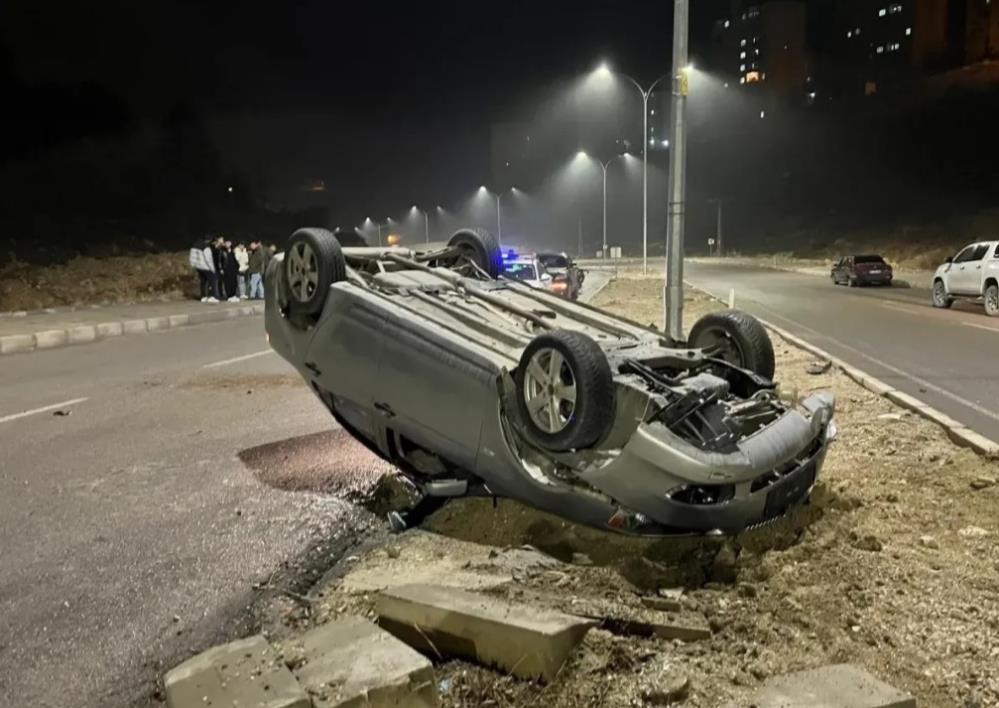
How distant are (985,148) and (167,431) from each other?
87.3 meters

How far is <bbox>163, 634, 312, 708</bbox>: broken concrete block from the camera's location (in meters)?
2.97

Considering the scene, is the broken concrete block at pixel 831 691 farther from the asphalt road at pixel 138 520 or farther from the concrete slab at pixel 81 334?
the concrete slab at pixel 81 334

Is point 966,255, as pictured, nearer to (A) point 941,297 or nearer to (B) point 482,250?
(A) point 941,297

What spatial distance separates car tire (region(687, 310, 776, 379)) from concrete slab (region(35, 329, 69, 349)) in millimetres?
13150

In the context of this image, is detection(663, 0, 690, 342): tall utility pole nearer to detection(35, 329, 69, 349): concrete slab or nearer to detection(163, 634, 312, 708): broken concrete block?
detection(163, 634, 312, 708): broken concrete block

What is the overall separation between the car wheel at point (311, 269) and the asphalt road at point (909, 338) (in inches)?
232

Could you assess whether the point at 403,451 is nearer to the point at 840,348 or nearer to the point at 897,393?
the point at 897,393

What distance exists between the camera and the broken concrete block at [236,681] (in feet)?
9.76

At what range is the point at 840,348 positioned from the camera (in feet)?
45.8

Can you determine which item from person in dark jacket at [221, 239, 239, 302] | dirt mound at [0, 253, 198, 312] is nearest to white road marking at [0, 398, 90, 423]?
dirt mound at [0, 253, 198, 312]

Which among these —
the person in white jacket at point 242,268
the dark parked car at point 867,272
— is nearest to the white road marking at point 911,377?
the person in white jacket at point 242,268

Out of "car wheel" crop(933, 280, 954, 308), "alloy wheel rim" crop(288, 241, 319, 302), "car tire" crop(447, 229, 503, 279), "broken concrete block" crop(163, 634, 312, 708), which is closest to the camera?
"broken concrete block" crop(163, 634, 312, 708)

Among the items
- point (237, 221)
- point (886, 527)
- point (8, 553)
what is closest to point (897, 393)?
point (886, 527)

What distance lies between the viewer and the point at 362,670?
3.14 metres
